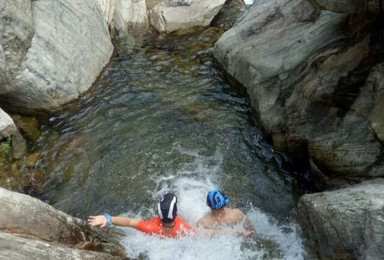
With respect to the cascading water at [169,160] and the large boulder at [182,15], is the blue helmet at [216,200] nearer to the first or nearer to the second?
the cascading water at [169,160]

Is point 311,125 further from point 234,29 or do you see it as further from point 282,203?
point 234,29

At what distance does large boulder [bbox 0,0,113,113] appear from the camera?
37.3 feet

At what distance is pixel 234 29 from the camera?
14.1 meters

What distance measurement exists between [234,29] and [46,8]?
6321 mm

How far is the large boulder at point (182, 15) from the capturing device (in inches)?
677

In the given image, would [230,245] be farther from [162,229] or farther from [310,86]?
[310,86]

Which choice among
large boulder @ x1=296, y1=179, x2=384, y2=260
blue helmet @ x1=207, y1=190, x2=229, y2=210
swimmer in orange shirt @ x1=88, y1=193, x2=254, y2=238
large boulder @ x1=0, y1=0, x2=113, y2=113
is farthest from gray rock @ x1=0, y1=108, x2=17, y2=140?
large boulder @ x1=296, y1=179, x2=384, y2=260

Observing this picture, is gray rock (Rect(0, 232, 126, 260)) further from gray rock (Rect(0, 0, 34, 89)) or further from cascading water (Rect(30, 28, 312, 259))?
gray rock (Rect(0, 0, 34, 89))

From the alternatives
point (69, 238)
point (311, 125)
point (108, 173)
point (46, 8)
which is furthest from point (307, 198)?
point (46, 8)

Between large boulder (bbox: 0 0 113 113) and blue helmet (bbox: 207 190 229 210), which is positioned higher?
large boulder (bbox: 0 0 113 113)

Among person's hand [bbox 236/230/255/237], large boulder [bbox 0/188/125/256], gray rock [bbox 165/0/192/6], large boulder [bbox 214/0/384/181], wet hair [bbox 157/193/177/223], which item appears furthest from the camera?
gray rock [bbox 165/0/192/6]

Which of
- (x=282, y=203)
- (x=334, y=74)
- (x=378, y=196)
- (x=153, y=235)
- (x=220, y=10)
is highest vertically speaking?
(x=220, y=10)

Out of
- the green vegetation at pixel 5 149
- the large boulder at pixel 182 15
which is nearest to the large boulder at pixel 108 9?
the large boulder at pixel 182 15

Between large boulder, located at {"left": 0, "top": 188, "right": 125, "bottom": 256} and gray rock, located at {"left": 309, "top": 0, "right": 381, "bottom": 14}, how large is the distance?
6362 mm
